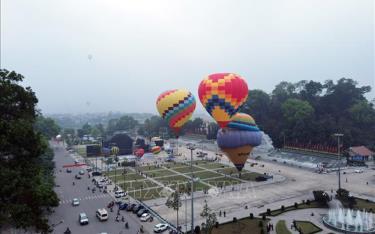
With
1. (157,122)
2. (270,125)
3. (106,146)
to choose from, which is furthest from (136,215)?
(157,122)

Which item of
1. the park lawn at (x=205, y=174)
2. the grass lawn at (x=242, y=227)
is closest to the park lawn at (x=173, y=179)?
the park lawn at (x=205, y=174)

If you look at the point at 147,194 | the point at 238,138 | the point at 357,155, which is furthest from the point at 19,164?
the point at 357,155

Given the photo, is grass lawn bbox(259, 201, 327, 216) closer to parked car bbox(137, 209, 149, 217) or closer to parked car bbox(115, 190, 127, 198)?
parked car bbox(137, 209, 149, 217)

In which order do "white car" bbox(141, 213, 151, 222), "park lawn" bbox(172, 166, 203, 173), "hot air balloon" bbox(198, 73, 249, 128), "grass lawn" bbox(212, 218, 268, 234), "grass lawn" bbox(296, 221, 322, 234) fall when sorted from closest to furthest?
"grass lawn" bbox(296, 221, 322, 234) < "grass lawn" bbox(212, 218, 268, 234) < "white car" bbox(141, 213, 151, 222) < "hot air balloon" bbox(198, 73, 249, 128) < "park lawn" bbox(172, 166, 203, 173)

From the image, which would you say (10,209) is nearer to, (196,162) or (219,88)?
(219,88)

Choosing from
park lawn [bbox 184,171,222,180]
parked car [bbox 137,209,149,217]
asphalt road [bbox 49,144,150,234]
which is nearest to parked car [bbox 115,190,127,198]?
asphalt road [bbox 49,144,150,234]

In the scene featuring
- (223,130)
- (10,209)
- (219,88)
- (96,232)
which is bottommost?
(96,232)

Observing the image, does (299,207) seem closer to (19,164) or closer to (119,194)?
(119,194)

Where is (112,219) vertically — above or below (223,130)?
below
